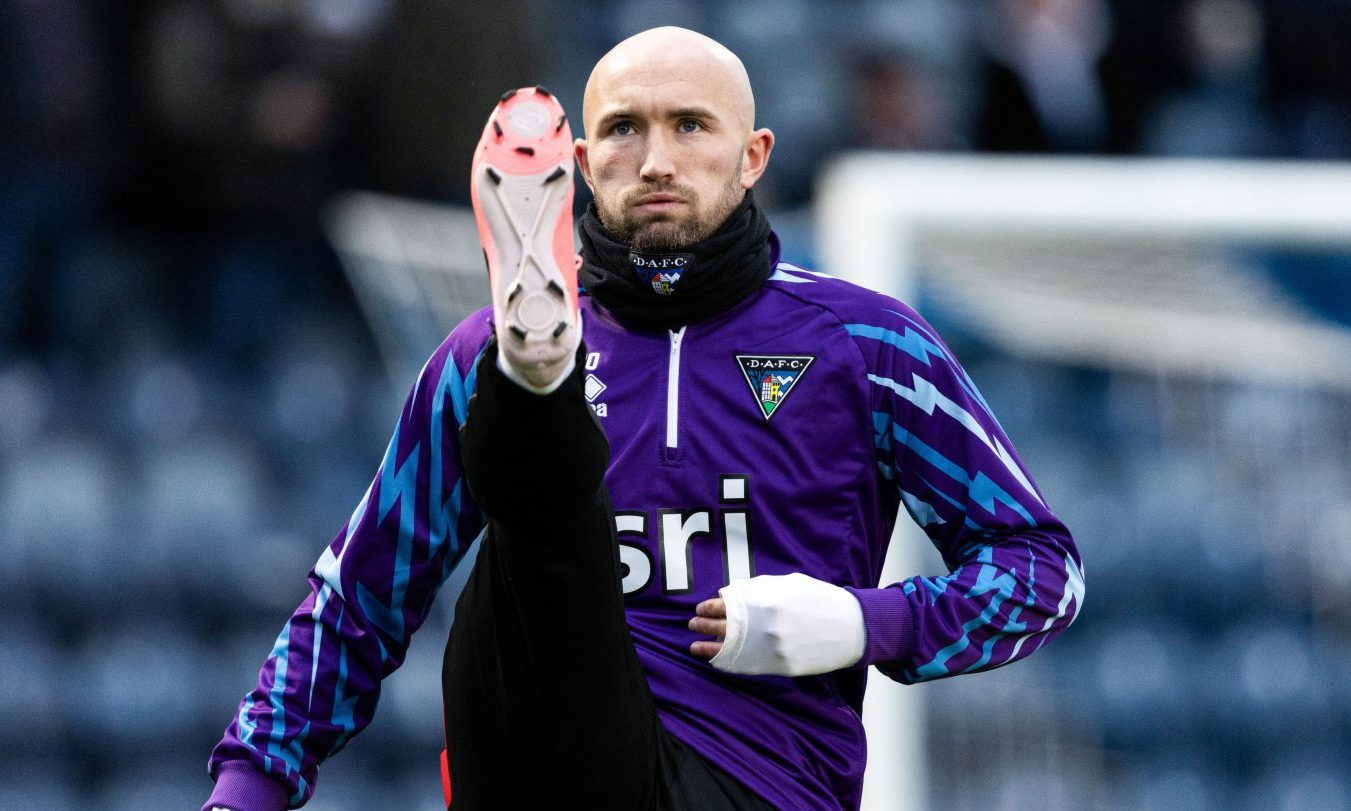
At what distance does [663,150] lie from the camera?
283 centimetres

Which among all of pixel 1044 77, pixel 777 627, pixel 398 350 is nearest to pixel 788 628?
pixel 777 627

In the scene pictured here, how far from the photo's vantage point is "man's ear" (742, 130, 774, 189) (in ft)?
9.73

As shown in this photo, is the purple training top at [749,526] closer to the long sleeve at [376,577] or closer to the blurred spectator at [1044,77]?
the long sleeve at [376,577]

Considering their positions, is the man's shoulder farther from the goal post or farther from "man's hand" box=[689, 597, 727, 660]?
the goal post

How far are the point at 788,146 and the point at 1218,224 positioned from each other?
8.68ft

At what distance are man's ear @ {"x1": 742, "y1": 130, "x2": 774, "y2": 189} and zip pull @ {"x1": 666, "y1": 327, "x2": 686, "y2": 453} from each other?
250 mm

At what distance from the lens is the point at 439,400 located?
289cm

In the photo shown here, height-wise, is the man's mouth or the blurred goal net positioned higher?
the blurred goal net

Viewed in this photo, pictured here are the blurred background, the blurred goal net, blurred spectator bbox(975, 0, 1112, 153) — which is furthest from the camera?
blurred spectator bbox(975, 0, 1112, 153)

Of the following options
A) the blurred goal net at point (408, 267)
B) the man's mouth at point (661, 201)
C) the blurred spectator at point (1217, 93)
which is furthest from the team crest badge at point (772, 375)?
the blurred spectator at point (1217, 93)

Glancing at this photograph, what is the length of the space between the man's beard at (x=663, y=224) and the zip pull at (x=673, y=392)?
5.1 inches

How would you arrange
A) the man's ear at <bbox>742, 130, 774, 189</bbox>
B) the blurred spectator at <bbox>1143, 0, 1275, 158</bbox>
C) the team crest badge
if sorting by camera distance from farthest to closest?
the blurred spectator at <bbox>1143, 0, 1275, 158</bbox>, the man's ear at <bbox>742, 130, 774, 189</bbox>, the team crest badge

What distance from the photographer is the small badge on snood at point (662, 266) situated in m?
2.83

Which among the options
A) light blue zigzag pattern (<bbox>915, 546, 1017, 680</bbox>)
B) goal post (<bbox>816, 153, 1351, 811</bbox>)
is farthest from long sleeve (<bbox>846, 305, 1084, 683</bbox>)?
goal post (<bbox>816, 153, 1351, 811</bbox>)
